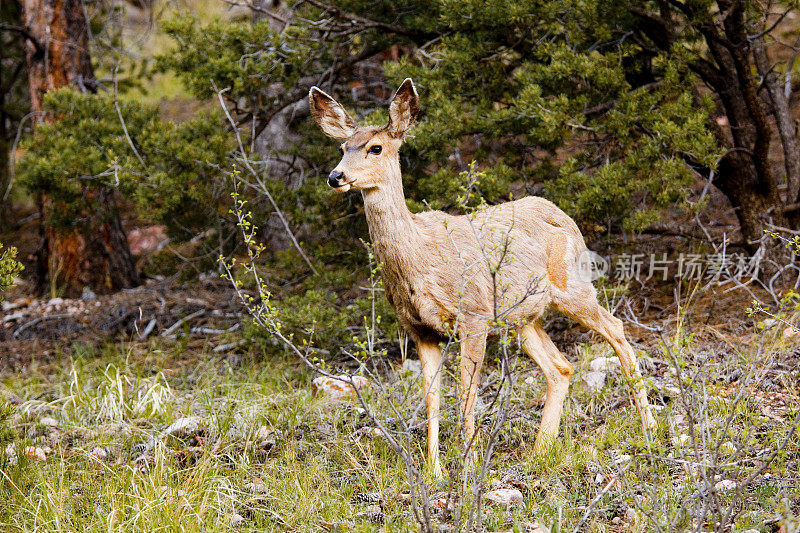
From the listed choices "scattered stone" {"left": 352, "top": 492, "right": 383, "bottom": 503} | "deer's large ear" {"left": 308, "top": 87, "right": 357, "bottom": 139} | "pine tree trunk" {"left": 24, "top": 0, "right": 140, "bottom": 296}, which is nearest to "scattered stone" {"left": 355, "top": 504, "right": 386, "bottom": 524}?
"scattered stone" {"left": 352, "top": 492, "right": 383, "bottom": 503}

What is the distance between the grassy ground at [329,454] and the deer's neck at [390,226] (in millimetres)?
773

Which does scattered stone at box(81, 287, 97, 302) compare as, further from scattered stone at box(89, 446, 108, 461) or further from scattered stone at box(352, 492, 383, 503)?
scattered stone at box(352, 492, 383, 503)

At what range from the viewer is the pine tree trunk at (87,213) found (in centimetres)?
933

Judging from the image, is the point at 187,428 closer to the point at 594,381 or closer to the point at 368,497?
the point at 368,497

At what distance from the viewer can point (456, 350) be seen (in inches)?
222

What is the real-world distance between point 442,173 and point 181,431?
106 inches

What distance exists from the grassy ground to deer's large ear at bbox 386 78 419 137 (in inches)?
55.5

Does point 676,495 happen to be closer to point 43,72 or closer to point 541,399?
point 541,399

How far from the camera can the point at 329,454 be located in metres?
4.97

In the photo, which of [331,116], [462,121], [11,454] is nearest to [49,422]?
[11,454]

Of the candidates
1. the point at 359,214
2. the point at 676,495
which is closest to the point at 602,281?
the point at 359,214

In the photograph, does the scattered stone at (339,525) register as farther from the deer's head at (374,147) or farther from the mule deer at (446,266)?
the deer's head at (374,147)

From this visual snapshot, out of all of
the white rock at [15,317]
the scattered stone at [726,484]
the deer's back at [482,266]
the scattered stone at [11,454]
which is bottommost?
the white rock at [15,317]

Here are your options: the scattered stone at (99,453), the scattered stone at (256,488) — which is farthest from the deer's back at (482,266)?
the scattered stone at (99,453)
